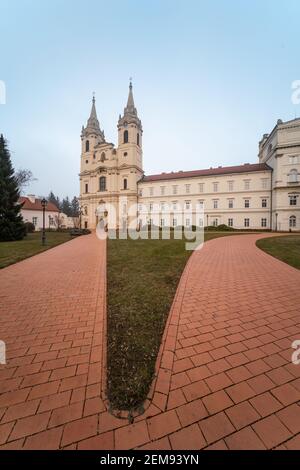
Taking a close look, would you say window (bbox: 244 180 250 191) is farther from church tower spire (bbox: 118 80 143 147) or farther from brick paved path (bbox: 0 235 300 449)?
brick paved path (bbox: 0 235 300 449)

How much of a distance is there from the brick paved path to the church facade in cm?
3612

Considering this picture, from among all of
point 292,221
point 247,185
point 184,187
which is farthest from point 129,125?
point 292,221

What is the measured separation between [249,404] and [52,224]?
51069 mm

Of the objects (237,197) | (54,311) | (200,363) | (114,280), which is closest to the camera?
(200,363)

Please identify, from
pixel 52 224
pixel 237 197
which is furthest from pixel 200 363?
pixel 52 224

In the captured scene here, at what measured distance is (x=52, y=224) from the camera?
47062 mm

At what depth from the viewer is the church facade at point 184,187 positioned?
1303 inches

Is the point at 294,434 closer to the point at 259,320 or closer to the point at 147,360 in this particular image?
the point at 147,360

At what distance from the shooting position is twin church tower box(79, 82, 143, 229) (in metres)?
45.9

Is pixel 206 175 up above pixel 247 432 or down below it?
above

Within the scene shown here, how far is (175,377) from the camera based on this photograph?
7.20ft

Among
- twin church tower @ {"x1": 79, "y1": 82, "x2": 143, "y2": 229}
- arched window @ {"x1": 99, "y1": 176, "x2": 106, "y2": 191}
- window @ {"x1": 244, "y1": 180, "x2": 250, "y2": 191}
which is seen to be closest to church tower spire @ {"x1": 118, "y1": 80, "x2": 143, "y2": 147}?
twin church tower @ {"x1": 79, "y1": 82, "x2": 143, "y2": 229}
